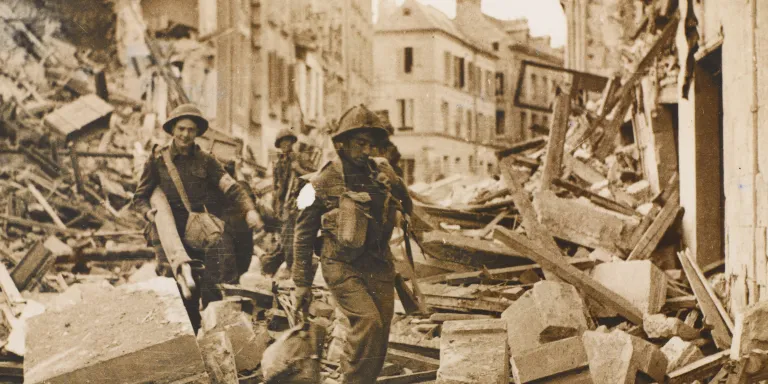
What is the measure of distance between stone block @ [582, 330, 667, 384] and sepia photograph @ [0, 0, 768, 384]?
0.02 metres

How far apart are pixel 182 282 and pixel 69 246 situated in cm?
710

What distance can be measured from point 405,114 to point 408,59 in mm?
4496

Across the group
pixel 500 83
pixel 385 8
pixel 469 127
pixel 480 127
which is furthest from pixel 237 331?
pixel 500 83

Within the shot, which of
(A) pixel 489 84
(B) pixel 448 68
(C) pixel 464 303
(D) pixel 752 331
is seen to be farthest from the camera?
(A) pixel 489 84

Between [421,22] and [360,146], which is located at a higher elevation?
[421,22]

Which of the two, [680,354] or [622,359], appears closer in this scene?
[622,359]

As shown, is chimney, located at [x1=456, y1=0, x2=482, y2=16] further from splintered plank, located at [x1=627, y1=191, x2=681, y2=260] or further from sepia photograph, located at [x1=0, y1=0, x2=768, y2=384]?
splintered plank, located at [x1=627, y1=191, x2=681, y2=260]

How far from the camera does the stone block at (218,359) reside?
5230 mm

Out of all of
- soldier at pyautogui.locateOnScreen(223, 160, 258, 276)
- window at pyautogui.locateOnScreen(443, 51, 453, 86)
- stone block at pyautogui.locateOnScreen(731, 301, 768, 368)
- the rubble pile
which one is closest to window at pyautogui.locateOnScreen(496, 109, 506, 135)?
window at pyautogui.locateOnScreen(443, 51, 453, 86)

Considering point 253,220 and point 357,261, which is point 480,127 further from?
point 357,261

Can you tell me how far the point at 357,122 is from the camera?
558cm

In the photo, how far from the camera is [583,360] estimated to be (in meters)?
5.71

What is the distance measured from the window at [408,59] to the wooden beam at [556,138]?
14.9 m

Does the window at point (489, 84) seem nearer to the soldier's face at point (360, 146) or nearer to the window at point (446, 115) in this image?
the window at point (446, 115)
